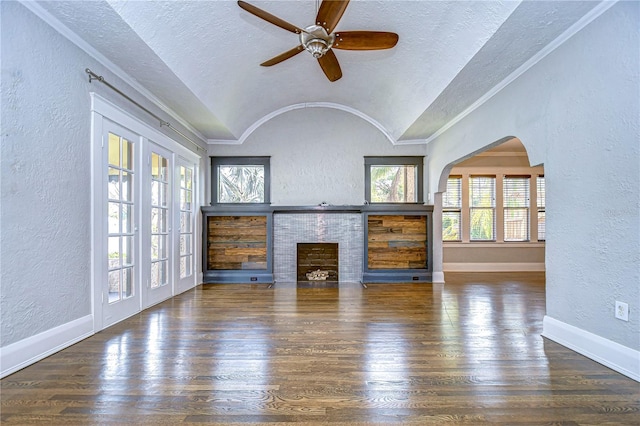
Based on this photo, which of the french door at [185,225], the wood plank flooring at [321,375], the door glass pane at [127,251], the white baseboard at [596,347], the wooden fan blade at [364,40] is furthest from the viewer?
the french door at [185,225]

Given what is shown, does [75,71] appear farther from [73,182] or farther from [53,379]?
[53,379]

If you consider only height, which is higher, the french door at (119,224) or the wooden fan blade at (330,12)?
the wooden fan blade at (330,12)

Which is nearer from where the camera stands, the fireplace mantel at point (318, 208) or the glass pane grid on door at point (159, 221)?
the glass pane grid on door at point (159, 221)

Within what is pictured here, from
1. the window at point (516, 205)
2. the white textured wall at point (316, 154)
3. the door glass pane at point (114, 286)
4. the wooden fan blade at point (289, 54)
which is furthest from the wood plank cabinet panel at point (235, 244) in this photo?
the window at point (516, 205)

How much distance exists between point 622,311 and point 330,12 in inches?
116

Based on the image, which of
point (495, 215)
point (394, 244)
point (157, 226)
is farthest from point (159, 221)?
point (495, 215)

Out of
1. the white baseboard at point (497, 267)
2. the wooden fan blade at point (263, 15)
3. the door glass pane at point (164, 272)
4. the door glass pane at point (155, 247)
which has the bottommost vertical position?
the white baseboard at point (497, 267)

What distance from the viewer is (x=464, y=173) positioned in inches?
289

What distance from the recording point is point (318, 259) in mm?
6309

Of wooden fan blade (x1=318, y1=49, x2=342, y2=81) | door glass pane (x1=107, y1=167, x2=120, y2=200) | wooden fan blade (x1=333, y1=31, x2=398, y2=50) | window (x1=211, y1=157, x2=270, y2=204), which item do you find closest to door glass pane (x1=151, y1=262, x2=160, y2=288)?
door glass pane (x1=107, y1=167, x2=120, y2=200)

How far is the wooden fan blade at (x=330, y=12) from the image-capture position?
2.29 metres

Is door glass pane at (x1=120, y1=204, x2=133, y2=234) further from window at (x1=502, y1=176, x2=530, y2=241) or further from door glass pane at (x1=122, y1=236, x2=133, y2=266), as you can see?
window at (x1=502, y1=176, x2=530, y2=241)

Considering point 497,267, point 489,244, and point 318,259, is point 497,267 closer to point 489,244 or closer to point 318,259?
point 489,244

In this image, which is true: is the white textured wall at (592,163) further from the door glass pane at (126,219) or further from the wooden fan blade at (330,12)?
the door glass pane at (126,219)
